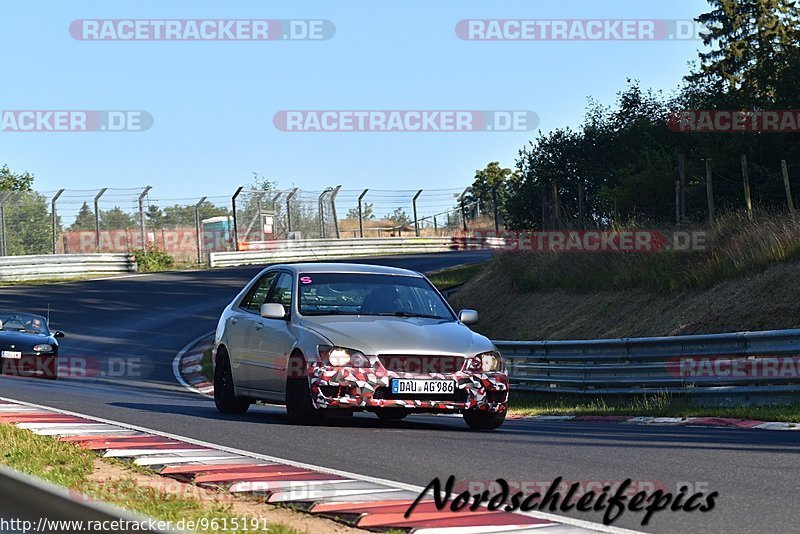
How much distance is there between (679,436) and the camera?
35.4 ft

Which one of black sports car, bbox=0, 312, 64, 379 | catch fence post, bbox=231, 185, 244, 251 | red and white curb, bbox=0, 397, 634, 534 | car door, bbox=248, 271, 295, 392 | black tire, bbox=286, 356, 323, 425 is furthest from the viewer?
catch fence post, bbox=231, 185, 244, 251

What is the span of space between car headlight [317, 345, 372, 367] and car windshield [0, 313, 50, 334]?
1374cm

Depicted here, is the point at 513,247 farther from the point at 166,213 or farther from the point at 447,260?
the point at 166,213

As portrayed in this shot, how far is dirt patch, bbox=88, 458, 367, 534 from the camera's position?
240 inches

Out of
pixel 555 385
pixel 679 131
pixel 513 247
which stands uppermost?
pixel 679 131

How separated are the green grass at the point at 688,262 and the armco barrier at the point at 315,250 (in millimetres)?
24821

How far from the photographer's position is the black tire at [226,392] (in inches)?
508

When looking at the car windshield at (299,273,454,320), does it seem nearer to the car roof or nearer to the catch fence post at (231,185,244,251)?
the car roof

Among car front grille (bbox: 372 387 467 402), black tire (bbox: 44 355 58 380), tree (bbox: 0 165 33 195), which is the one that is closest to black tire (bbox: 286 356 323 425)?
car front grille (bbox: 372 387 467 402)

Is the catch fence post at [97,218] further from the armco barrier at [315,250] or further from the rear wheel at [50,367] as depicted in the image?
the rear wheel at [50,367]

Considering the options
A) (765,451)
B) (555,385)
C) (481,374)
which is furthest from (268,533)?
(555,385)

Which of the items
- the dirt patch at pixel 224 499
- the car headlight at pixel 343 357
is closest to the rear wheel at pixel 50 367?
the car headlight at pixel 343 357

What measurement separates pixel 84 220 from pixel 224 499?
40.7 m

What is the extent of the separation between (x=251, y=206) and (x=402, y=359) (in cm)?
4090
